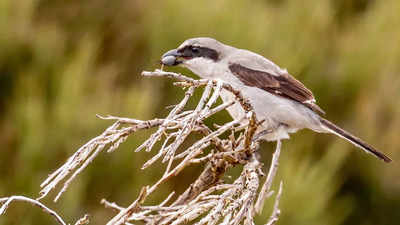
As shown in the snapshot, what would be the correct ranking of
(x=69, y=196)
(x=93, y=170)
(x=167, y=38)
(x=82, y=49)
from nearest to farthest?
(x=69, y=196)
(x=93, y=170)
(x=82, y=49)
(x=167, y=38)

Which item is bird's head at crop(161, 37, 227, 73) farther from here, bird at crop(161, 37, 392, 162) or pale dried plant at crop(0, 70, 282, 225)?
pale dried plant at crop(0, 70, 282, 225)

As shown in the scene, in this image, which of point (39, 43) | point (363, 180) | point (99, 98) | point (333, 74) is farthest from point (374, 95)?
point (39, 43)

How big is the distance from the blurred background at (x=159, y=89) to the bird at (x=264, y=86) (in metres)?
0.79

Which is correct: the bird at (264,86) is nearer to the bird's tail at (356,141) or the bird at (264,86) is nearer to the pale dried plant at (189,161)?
the bird's tail at (356,141)

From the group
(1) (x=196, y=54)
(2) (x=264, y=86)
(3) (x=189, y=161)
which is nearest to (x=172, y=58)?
(1) (x=196, y=54)

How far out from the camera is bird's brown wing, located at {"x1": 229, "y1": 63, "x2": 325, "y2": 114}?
3070mm

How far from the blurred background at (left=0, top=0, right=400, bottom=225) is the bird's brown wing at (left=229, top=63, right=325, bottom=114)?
2.83ft

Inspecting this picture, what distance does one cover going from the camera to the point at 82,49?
4.34 m

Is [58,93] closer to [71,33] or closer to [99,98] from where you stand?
[99,98]

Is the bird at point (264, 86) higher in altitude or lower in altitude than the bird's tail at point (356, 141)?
higher

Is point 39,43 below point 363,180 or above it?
above

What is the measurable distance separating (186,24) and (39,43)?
88 centimetres

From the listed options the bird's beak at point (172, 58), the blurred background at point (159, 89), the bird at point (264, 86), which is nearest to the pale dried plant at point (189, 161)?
the bird's beak at point (172, 58)

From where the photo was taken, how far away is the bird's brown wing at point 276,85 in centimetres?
307
